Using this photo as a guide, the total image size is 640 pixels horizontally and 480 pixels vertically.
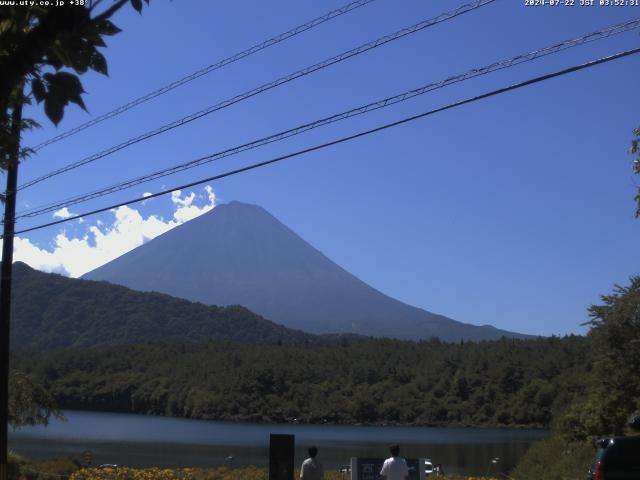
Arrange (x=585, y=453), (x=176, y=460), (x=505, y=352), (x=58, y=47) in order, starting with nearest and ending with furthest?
(x=58, y=47)
(x=585, y=453)
(x=176, y=460)
(x=505, y=352)

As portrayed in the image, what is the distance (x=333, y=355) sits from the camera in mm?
143125

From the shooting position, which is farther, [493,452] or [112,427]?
[112,427]

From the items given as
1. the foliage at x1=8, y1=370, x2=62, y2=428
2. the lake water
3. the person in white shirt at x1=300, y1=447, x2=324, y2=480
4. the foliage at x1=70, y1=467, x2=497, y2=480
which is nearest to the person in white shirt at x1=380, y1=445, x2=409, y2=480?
the person in white shirt at x1=300, y1=447, x2=324, y2=480

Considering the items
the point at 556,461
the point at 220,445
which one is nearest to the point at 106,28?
the point at 556,461

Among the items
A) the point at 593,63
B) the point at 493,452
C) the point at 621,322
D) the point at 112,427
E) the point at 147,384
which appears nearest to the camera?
the point at 593,63

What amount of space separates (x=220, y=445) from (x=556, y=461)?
156ft

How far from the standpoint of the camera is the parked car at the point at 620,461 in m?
10.7

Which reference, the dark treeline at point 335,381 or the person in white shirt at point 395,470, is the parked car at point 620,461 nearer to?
the person in white shirt at point 395,470

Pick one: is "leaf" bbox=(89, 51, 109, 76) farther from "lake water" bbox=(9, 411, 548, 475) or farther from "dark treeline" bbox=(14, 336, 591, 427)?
"dark treeline" bbox=(14, 336, 591, 427)

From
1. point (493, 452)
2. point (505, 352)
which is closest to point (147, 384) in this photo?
point (505, 352)

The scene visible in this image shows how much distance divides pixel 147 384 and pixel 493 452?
261 ft

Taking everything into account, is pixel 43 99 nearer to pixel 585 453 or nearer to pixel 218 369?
pixel 585 453

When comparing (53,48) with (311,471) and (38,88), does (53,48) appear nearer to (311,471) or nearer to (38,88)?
(38,88)

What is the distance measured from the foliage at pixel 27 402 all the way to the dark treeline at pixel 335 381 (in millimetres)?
90516
